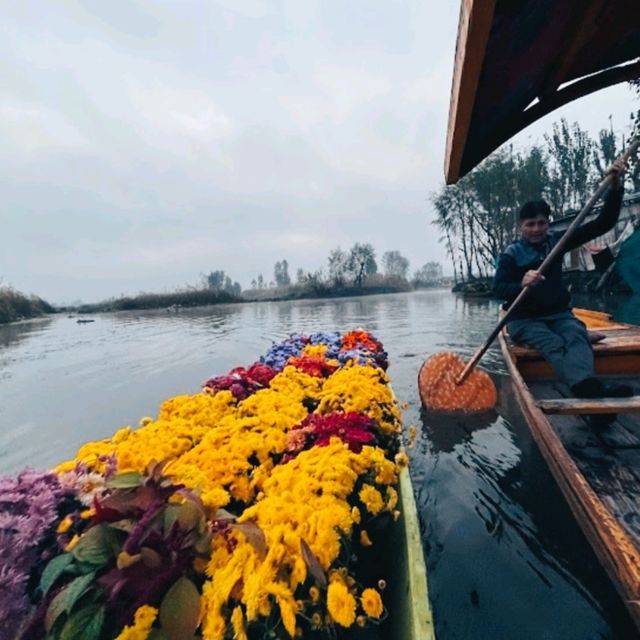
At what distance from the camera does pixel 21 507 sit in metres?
1.24

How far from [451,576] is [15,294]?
40.6 m

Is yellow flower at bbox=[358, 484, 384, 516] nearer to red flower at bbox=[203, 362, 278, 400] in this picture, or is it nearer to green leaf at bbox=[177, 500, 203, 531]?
green leaf at bbox=[177, 500, 203, 531]

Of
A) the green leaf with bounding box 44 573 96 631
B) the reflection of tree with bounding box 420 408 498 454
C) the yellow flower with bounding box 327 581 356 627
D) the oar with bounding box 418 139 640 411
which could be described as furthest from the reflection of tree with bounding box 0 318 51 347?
the yellow flower with bounding box 327 581 356 627

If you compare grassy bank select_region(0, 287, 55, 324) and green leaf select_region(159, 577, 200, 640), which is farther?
grassy bank select_region(0, 287, 55, 324)

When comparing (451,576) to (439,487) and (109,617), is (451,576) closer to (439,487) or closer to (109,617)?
(439,487)

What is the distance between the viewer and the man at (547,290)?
10.3 feet

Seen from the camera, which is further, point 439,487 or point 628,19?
point 439,487

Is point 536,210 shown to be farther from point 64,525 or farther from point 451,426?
point 64,525

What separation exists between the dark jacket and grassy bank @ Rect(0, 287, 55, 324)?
112ft

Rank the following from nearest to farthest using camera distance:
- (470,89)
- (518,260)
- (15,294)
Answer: (470,89), (518,260), (15,294)

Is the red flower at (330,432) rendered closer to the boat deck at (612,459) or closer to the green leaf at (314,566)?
the green leaf at (314,566)

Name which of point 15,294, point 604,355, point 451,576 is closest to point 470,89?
point 451,576

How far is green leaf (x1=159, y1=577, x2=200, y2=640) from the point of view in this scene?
3.28ft

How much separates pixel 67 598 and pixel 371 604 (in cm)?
87
